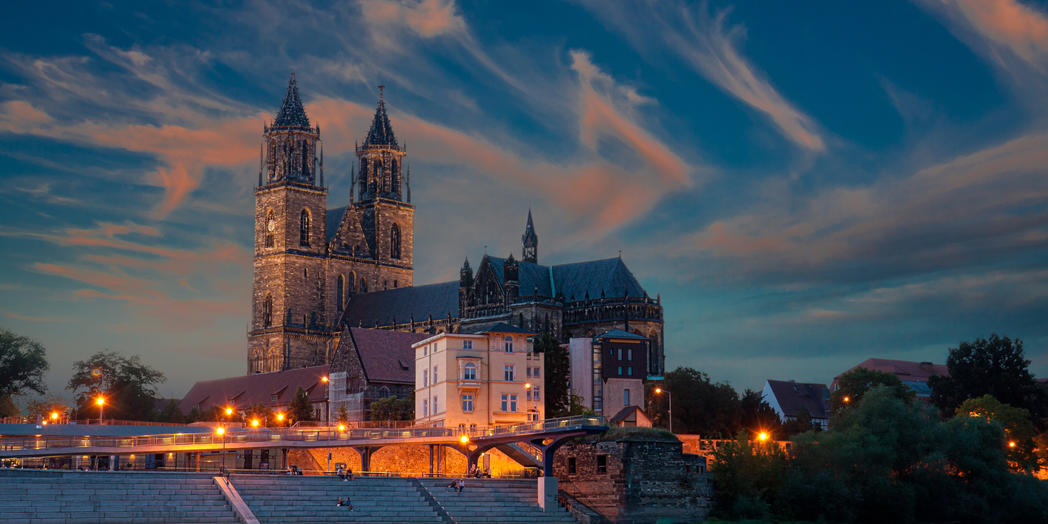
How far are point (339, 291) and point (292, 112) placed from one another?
2267 cm

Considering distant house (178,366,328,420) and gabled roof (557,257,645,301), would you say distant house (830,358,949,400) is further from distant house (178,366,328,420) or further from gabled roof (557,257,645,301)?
distant house (178,366,328,420)

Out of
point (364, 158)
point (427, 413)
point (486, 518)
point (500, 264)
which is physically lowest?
point (486, 518)

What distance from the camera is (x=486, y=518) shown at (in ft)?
198

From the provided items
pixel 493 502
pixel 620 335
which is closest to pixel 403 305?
pixel 620 335

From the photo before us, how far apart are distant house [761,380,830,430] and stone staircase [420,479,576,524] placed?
61.6 meters

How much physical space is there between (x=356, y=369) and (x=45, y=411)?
28.2 meters

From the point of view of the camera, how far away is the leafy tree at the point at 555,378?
94.2m

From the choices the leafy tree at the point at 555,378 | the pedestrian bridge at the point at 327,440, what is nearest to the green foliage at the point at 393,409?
the leafy tree at the point at 555,378

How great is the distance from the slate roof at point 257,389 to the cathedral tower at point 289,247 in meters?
24.7

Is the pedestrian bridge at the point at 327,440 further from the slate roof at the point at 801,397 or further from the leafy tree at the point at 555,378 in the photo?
the slate roof at the point at 801,397

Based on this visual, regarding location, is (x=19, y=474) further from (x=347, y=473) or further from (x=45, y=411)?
(x=45, y=411)

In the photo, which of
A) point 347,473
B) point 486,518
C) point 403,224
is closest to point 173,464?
point 347,473

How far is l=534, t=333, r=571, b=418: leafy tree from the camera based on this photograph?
94188mm

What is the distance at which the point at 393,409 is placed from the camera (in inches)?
3440
